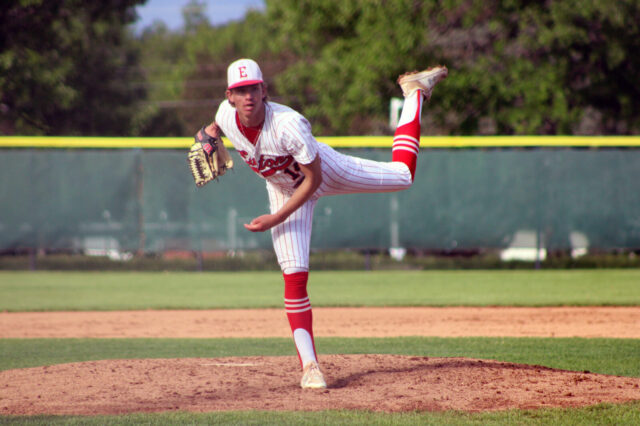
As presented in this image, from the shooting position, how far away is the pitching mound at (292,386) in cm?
397

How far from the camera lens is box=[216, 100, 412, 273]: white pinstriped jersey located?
4.05m

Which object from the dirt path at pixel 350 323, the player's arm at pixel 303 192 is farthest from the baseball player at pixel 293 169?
the dirt path at pixel 350 323

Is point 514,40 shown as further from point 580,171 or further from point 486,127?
point 580,171

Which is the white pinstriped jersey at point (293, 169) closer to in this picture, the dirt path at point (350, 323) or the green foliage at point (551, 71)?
the dirt path at point (350, 323)

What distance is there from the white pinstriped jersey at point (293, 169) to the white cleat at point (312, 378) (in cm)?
57

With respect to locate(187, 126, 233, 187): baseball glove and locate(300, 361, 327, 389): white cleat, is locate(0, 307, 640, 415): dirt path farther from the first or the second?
locate(187, 126, 233, 187): baseball glove

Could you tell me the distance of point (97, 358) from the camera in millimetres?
5895

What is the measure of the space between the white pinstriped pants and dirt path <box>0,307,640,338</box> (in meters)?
2.79

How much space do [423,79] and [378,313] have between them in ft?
13.5

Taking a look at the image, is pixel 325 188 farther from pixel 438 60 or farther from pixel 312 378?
pixel 438 60

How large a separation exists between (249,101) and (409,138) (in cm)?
137

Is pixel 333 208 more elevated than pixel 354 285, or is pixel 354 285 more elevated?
pixel 333 208

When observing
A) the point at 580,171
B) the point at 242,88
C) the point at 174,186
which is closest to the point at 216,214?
the point at 174,186

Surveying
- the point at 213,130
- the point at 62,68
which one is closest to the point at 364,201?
the point at 213,130
